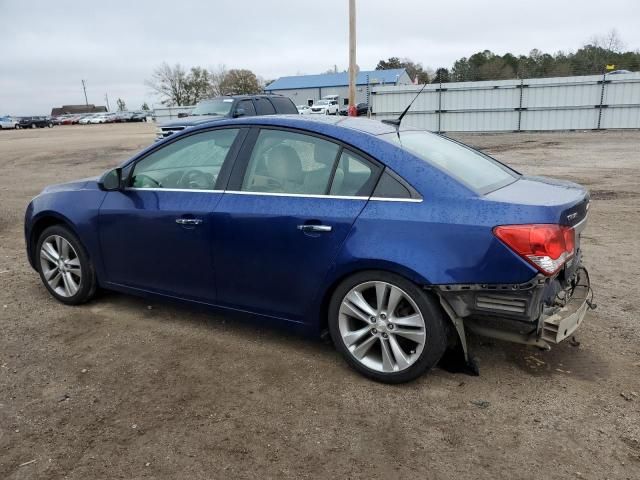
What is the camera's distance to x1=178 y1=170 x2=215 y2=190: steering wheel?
13.1 feet

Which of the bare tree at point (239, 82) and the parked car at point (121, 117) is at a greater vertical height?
the bare tree at point (239, 82)

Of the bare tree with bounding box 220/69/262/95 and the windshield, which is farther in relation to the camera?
the bare tree with bounding box 220/69/262/95

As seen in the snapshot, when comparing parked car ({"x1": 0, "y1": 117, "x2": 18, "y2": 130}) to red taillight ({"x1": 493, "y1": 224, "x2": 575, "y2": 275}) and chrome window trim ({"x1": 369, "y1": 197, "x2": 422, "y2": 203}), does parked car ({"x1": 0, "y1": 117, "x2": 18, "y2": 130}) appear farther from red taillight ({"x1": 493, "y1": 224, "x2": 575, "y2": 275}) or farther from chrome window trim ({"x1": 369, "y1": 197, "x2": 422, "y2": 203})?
red taillight ({"x1": 493, "y1": 224, "x2": 575, "y2": 275})

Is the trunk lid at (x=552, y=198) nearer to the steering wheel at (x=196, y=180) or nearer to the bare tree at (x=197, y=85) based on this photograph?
the steering wheel at (x=196, y=180)

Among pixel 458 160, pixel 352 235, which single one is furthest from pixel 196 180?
pixel 458 160

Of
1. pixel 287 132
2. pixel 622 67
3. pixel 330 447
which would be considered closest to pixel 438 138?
pixel 287 132

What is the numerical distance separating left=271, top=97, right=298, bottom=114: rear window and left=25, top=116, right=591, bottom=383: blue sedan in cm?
1119

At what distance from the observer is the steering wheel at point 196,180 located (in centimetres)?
400

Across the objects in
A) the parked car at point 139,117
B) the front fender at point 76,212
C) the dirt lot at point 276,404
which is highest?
the front fender at point 76,212

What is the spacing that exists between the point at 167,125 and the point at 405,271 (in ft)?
42.9

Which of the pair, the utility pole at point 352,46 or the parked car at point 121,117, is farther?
the parked car at point 121,117

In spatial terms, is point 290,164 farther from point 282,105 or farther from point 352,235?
point 282,105

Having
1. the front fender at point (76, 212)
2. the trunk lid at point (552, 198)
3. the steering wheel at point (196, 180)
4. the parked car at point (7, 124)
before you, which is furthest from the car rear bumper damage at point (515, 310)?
the parked car at point (7, 124)

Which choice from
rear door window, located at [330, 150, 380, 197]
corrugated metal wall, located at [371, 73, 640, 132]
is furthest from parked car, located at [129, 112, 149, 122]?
rear door window, located at [330, 150, 380, 197]
